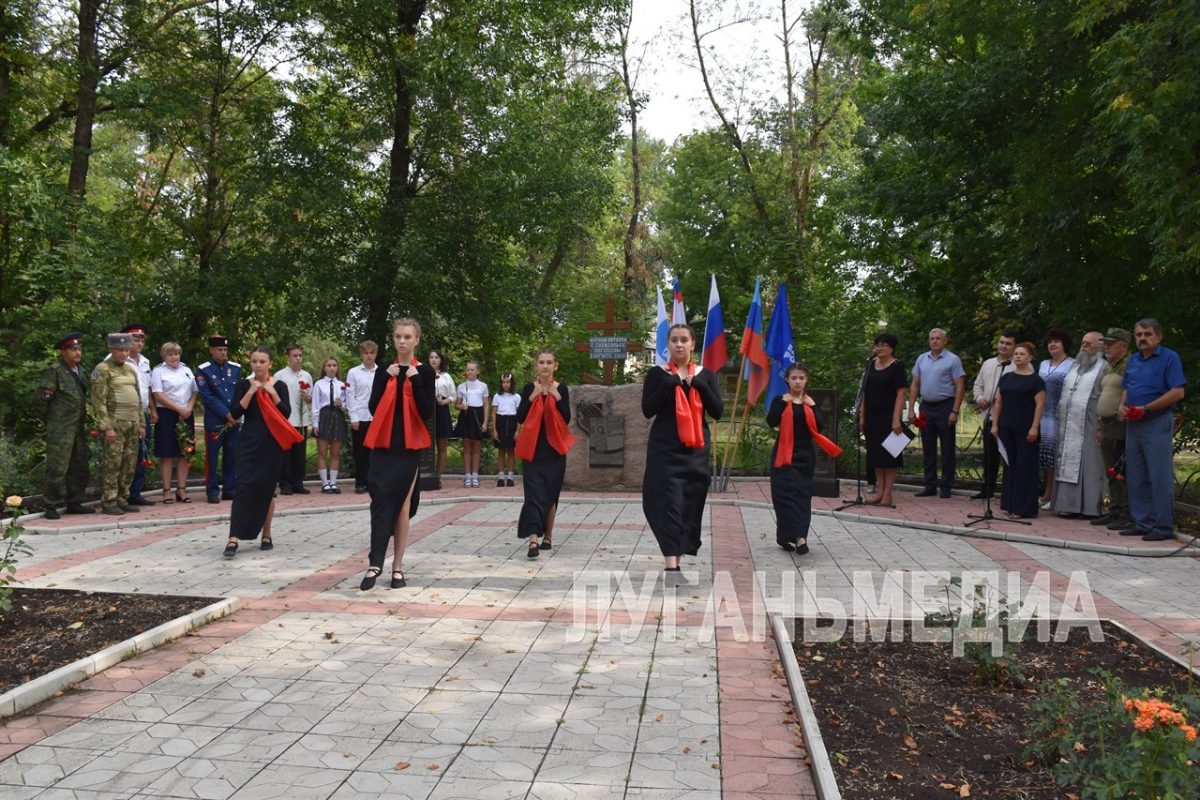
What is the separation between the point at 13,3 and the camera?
1530 centimetres

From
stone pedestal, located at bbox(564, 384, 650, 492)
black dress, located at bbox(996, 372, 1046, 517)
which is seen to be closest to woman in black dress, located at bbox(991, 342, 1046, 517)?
black dress, located at bbox(996, 372, 1046, 517)

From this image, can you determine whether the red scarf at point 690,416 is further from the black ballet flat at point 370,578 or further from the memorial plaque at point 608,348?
the memorial plaque at point 608,348

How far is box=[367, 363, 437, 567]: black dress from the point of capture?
284 inches

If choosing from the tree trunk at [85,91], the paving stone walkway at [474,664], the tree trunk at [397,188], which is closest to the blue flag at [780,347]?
the paving stone walkway at [474,664]

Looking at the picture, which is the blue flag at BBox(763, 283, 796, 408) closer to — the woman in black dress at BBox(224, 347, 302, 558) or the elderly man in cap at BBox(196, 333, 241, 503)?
the woman in black dress at BBox(224, 347, 302, 558)

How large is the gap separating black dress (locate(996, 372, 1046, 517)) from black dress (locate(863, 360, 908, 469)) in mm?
1191

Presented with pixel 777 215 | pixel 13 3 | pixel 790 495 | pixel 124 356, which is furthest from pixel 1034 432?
pixel 777 215

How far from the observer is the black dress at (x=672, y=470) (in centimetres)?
739

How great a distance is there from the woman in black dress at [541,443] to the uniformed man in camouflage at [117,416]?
17.9ft

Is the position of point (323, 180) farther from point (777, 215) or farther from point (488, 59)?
point (777, 215)

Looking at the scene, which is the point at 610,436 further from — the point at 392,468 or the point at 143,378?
the point at 392,468

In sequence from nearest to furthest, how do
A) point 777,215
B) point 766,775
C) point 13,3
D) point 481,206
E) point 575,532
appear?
point 766,775, point 575,532, point 13,3, point 481,206, point 777,215

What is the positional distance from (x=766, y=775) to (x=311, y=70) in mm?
17014

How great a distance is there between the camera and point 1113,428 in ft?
33.5
